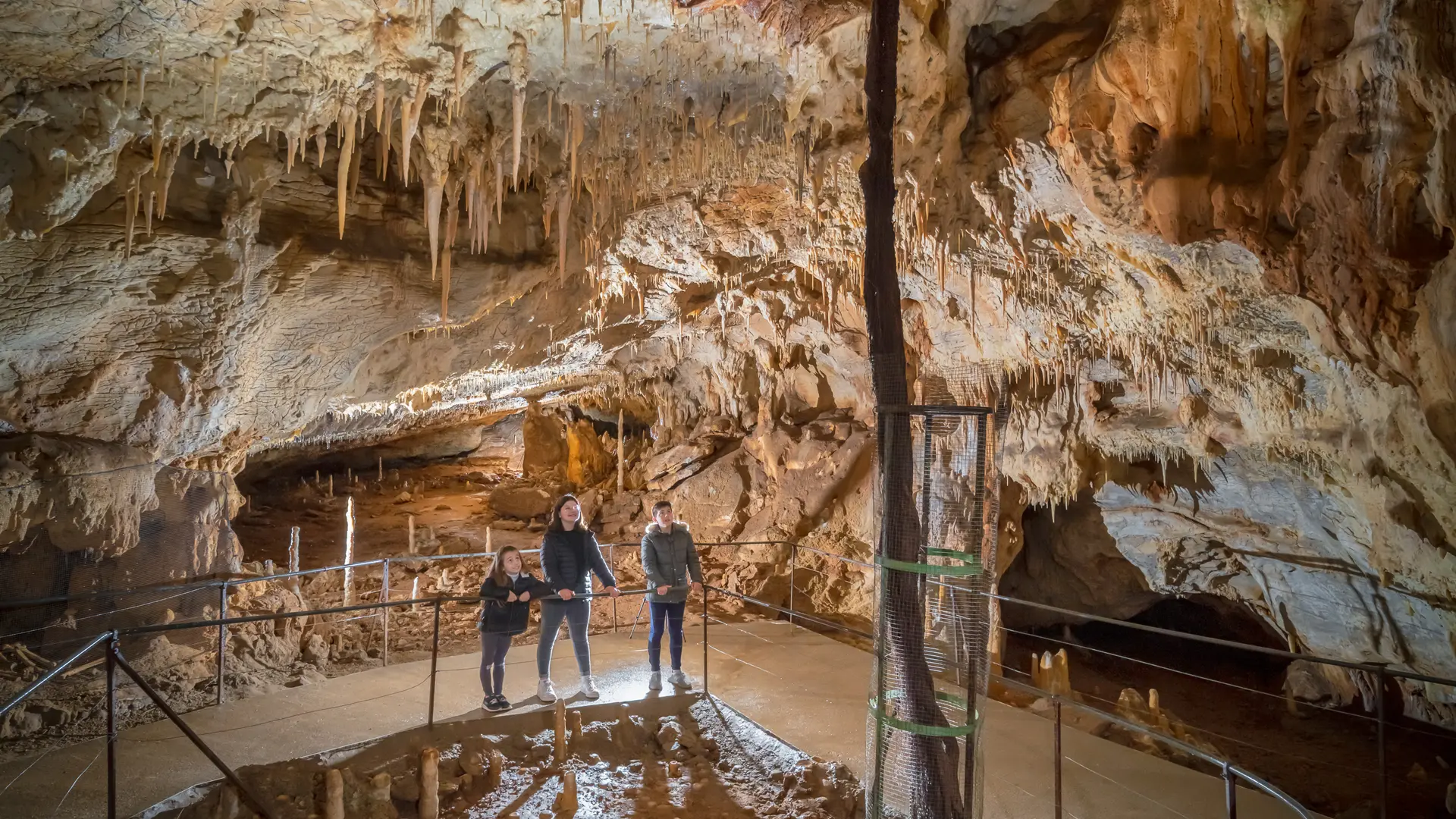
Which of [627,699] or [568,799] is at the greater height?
[627,699]

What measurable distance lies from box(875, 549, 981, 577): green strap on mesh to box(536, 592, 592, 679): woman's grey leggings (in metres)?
3.05

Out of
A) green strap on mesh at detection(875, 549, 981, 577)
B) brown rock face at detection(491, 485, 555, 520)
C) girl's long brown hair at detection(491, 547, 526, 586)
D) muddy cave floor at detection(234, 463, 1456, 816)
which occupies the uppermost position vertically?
green strap on mesh at detection(875, 549, 981, 577)

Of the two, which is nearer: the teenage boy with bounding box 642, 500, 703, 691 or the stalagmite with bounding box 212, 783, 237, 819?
the stalagmite with bounding box 212, 783, 237, 819

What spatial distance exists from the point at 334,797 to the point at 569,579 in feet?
5.99

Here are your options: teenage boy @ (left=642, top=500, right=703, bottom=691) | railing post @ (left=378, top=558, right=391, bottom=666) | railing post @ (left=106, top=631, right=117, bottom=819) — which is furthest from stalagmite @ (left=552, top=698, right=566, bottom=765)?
railing post @ (left=106, top=631, right=117, bottom=819)

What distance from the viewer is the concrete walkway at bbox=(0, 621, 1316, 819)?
4.27m

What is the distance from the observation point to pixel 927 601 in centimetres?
330

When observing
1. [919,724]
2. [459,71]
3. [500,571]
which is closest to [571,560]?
[500,571]

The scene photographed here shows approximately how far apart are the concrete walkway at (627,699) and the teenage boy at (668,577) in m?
0.29

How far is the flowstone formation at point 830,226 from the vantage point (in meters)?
4.92

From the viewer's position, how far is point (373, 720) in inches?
214

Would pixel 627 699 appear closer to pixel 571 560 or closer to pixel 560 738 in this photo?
pixel 560 738

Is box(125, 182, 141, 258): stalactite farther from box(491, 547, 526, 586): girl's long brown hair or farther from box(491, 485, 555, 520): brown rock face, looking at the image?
box(491, 485, 555, 520): brown rock face

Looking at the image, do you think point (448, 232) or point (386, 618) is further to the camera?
point (448, 232)
